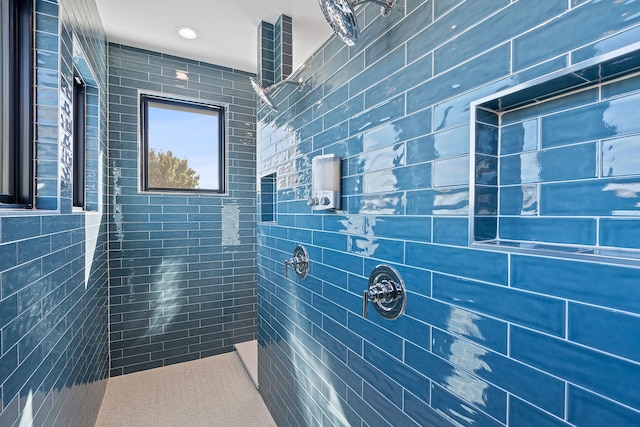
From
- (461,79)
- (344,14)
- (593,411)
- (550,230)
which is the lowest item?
(593,411)

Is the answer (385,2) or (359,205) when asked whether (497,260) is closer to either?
(359,205)

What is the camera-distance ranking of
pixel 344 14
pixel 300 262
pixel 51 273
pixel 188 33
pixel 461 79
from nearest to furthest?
pixel 461 79
pixel 344 14
pixel 51 273
pixel 300 262
pixel 188 33

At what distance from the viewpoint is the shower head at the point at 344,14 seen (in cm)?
89

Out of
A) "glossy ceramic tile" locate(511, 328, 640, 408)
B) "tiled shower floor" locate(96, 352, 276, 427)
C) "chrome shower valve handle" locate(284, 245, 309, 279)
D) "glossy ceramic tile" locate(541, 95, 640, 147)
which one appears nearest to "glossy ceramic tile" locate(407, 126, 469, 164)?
"glossy ceramic tile" locate(541, 95, 640, 147)

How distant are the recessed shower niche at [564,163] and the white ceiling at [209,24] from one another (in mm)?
1556

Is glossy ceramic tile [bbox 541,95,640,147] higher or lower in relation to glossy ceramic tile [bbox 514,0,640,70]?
lower

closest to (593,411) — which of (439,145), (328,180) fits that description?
(439,145)

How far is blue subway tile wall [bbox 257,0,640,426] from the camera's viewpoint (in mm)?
534

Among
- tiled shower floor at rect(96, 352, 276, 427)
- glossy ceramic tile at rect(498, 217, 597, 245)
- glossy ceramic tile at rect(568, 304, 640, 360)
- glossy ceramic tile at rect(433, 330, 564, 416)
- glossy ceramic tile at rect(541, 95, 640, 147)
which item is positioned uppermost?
glossy ceramic tile at rect(541, 95, 640, 147)

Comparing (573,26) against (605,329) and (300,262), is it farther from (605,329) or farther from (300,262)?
(300,262)

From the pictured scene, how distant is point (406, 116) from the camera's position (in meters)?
0.93

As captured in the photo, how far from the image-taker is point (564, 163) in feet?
2.01

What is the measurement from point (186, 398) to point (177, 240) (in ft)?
3.94

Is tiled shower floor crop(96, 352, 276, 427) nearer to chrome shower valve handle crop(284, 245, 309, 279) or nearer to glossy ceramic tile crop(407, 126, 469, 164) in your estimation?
chrome shower valve handle crop(284, 245, 309, 279)
